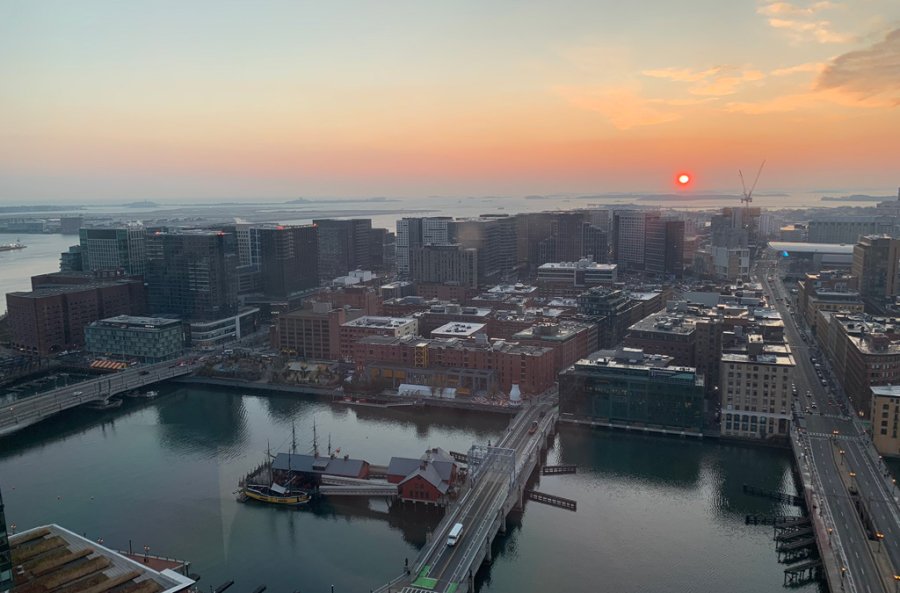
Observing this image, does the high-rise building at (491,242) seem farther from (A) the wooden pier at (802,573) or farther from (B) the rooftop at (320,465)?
(A) the wooden pier at (802,573)

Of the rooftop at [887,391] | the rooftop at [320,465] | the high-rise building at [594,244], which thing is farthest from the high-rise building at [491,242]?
the rooftop at [320,465]

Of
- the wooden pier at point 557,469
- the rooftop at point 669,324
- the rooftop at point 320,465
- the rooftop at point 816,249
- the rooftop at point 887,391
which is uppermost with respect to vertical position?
the rooftop at point 816,249

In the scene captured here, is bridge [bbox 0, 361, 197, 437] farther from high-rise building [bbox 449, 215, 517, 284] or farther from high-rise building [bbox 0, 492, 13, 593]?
high-rise building [bbox 449, 215, 517, 284]

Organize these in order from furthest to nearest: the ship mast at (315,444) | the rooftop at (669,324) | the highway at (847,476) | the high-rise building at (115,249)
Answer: the high-rise building at (115,249) < the rooftop at (669,324) < the ship mast at (315,444) < the highway at (847,476)

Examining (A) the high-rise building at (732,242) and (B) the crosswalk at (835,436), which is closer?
(B) the crosswalk at (835,436)

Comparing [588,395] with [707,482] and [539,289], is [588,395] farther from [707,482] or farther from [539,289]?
[539,289]

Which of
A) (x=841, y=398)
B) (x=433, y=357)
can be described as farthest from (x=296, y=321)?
(x=841, y=398)

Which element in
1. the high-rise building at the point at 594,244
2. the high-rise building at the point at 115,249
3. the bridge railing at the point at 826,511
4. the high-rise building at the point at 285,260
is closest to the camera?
the bridge railing at the point at 826,511

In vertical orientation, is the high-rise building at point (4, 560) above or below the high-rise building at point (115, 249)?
below
